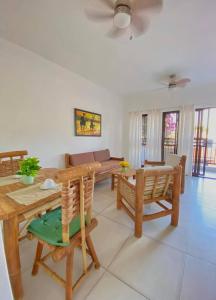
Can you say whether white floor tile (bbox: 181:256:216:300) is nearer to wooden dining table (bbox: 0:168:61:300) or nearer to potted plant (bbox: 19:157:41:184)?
wooden dining table (bbox: 0:168:61:300)

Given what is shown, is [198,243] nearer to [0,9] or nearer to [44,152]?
[44,152]

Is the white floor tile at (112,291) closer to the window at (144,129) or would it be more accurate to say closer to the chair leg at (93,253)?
the chair leg at (93,253)

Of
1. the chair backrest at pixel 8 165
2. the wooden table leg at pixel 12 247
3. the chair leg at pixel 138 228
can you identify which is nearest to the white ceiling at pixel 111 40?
the chair backrest at pixel 8 165

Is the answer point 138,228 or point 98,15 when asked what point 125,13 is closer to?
point 98,15

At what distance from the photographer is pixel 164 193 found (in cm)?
194

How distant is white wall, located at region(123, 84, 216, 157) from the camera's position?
3.95 metres

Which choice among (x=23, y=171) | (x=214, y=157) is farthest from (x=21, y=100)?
(x=214, y=157)

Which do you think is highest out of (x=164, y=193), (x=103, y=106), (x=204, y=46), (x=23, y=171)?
(x=204, y=46)

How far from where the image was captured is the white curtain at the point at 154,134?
4684 millimetres

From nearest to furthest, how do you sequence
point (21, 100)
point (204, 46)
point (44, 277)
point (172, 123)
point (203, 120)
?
1. point (44, 277)
2. point (204, 46)
3. point (21, 100)
4. point (203, 120)
5. point (172, 123)

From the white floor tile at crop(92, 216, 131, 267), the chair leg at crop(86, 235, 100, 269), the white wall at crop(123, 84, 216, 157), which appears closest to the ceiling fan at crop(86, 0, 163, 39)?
the chair leg at crop(86, 235, 100, 269)

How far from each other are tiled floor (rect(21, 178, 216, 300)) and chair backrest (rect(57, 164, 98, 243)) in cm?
59

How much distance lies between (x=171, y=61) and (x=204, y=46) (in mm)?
583

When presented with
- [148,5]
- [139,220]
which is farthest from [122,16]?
[139,220]
